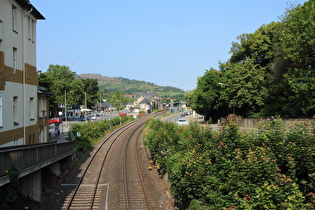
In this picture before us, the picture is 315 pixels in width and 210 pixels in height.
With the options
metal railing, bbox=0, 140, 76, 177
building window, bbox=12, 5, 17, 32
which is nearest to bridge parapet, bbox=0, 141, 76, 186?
metal railing, bbox=0, 140, 76, 177

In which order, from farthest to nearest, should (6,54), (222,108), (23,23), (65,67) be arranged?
(65,67) < (222,108) < (23,23) < (6,54)

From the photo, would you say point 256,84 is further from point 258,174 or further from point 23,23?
point 258,174

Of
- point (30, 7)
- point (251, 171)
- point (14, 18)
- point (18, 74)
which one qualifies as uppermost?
point (30, 7)

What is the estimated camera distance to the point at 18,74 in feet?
63.1

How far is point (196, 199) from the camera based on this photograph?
1423 centimetres

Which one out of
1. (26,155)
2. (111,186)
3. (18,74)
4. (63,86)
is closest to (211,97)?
(63,86)

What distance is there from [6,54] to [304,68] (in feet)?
95.6

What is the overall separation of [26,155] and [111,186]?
710cm

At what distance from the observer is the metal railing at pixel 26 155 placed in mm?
11633

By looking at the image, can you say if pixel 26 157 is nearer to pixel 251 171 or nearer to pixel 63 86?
pixel 251 171

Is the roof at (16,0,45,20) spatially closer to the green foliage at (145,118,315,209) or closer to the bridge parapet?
the bridge parapet

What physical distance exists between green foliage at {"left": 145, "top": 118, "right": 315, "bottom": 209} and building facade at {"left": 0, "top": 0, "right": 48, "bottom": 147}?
10105 mm

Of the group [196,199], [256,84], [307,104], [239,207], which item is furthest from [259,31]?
[239,207]

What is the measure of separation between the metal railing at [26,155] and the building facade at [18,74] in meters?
2.22
